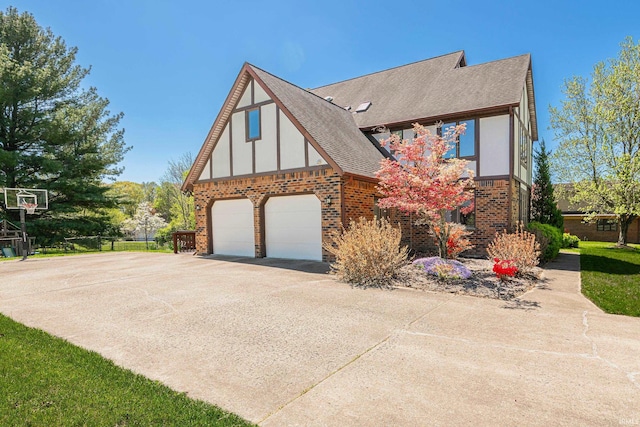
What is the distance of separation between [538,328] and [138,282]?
354 inches

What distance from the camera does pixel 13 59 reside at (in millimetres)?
21922

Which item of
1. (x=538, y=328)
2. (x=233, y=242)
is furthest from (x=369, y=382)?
(x=233, y=242)

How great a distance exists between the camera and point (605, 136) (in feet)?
65.3

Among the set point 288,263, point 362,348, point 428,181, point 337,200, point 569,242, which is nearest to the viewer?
point 362,348

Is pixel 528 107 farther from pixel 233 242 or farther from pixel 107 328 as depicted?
pixel 107 328

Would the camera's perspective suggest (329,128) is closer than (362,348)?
No

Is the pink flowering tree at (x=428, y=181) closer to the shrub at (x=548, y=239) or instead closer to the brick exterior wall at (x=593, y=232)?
the shrub at (x=548, y=239)

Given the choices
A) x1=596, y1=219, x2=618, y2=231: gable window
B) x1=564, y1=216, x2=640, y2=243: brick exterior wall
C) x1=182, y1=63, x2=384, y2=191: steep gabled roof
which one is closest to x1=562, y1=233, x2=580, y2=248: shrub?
x1=564, y1=216, x2=640, y2=243: brick exterior wall

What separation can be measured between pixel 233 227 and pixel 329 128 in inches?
232

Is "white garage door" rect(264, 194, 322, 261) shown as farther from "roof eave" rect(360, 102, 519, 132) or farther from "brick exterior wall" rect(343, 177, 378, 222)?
"roof eave" rect(360, 102, 519, 132)

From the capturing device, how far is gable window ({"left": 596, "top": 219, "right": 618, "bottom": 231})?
27.5 meters

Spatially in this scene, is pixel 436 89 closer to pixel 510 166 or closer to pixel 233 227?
pixel 510 166

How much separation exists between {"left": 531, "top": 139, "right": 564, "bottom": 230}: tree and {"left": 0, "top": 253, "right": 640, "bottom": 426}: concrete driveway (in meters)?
11.7

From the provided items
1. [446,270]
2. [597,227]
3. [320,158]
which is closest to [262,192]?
[320,158]
